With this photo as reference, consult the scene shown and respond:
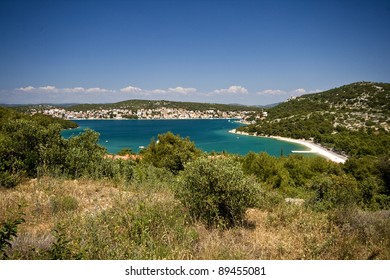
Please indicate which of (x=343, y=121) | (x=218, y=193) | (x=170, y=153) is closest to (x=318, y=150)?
(x=343, y=121)

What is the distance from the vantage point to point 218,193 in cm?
405

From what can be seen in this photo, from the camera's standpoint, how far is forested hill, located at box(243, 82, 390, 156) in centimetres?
4884

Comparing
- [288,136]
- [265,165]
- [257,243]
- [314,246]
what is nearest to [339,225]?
[314,246]

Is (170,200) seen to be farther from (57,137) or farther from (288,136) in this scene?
(288,136)

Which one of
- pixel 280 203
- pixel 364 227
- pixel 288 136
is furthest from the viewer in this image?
pixel 288 136

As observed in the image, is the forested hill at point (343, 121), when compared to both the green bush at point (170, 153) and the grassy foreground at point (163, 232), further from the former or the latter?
the grassy foreground at point (163, 232)

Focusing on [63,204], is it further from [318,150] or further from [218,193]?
[318,150]

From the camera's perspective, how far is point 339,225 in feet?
12.3

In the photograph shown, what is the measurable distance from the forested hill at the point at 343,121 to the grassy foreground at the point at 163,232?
40.4 meters

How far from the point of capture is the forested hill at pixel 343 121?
160ft

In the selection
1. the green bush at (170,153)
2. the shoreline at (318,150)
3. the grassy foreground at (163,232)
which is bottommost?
the shoreline at (318,150)

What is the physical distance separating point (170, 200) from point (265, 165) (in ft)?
65.3

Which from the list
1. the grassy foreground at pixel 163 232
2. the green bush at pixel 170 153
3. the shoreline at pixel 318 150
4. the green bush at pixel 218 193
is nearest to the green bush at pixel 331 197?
the grassy foreground at pixel 163 232

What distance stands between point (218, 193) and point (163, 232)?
138 centimetres
